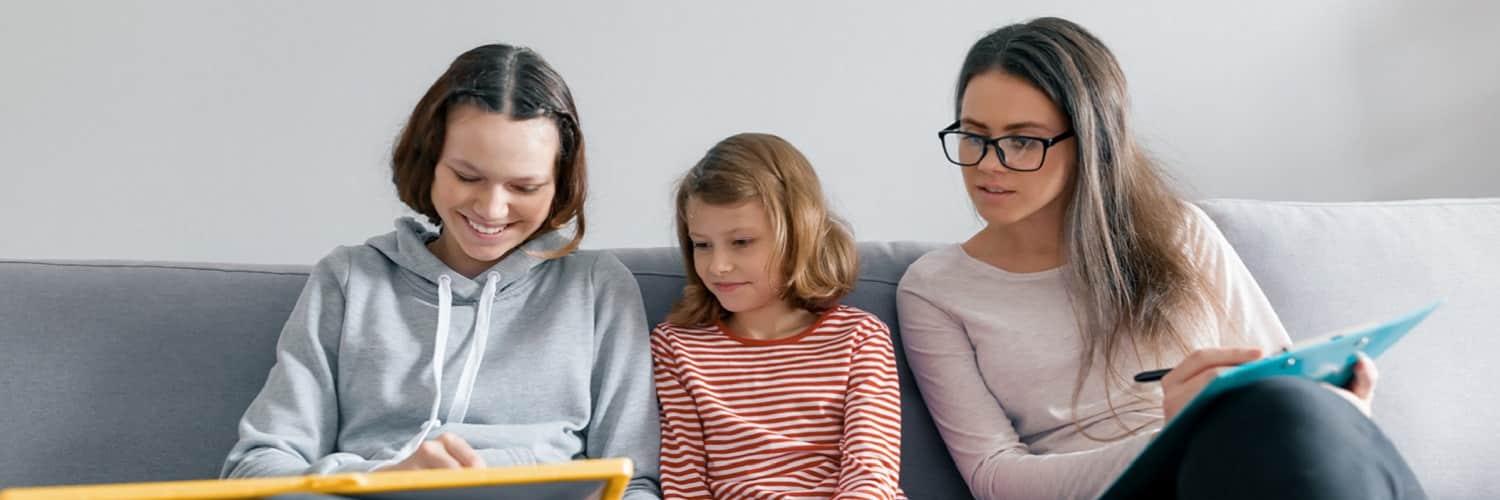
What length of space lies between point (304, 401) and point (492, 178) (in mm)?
305

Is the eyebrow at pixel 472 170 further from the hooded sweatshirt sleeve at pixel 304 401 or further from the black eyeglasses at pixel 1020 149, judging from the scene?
the black eyeglasses at pixel 1020 149

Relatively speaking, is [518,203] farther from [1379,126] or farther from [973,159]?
[1379,126]

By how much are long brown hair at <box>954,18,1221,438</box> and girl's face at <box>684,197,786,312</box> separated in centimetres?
31

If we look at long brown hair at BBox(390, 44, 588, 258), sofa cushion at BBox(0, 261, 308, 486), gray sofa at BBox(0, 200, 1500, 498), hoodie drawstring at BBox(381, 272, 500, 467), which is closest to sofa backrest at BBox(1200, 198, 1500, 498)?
gray sofa at BBox(0, 200, 1500, 498)

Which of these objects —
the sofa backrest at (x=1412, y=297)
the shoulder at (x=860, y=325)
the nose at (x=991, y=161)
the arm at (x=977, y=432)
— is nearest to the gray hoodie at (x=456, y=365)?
the shoulder at (x=860, y=325)

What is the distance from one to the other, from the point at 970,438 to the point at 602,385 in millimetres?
425

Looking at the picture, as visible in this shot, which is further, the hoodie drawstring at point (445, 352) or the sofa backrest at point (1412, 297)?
the sofa backrest at point (1412, 297)

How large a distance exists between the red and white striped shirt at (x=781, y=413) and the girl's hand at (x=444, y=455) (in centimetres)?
31

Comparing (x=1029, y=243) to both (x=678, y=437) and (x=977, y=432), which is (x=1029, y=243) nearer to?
(x=977, y=432)

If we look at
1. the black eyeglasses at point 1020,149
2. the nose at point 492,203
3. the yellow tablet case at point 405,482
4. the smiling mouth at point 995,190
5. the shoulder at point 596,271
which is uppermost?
the black eyeglasses at point 1020,149

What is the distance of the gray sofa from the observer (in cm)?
159

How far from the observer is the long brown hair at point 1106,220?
1.57 m

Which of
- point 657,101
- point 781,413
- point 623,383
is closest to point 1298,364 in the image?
point 781,413

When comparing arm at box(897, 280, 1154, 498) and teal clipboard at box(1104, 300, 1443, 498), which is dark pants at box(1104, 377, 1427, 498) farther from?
arm at box(897, 280, 1154, 498)
